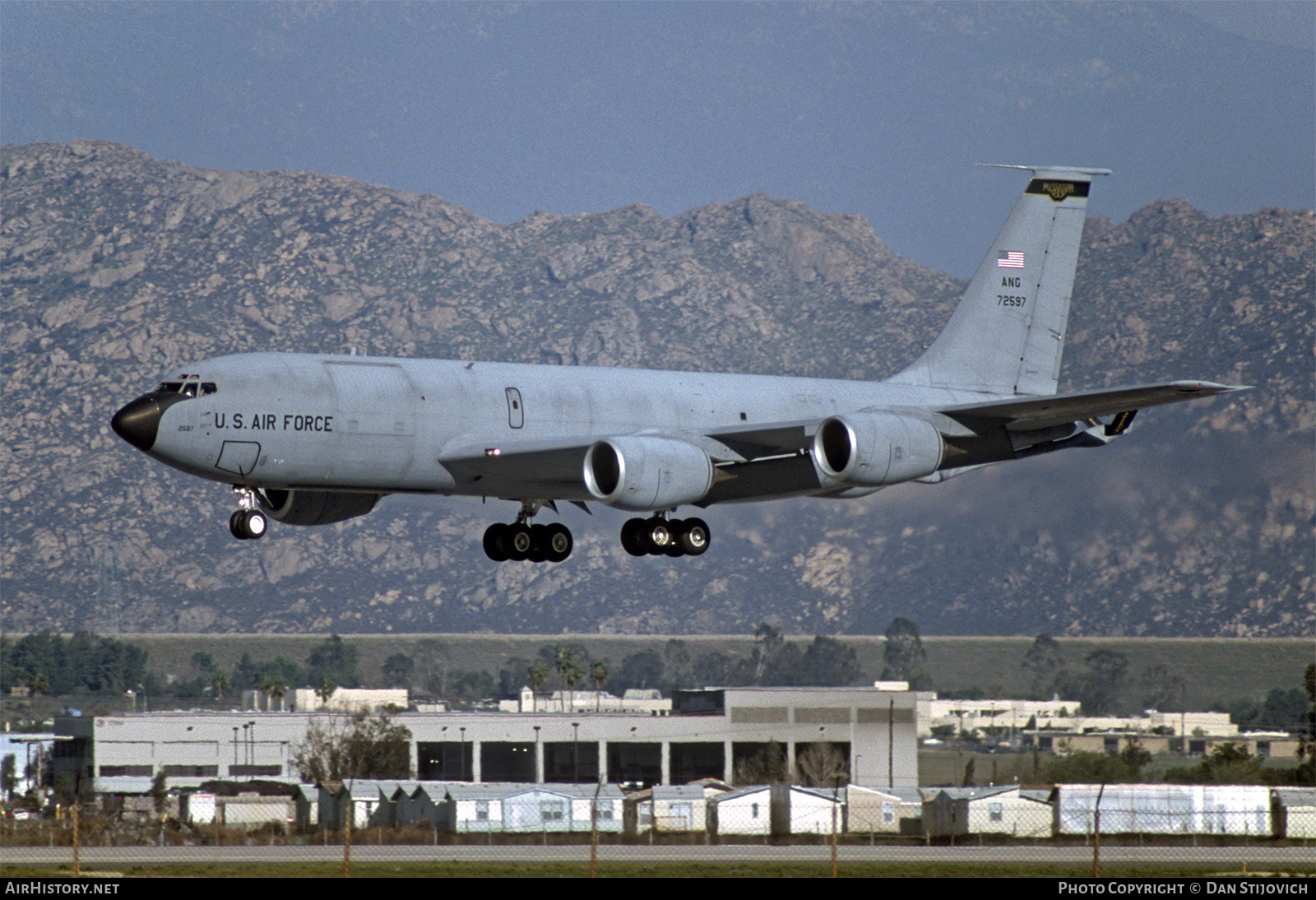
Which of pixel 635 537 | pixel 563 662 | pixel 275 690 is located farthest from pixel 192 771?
pixel 563 662

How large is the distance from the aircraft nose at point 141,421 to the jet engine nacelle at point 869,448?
45.5 feet

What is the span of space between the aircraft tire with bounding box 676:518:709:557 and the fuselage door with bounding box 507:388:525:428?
458 centimetres

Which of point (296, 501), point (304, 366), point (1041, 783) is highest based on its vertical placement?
point (304, 366)

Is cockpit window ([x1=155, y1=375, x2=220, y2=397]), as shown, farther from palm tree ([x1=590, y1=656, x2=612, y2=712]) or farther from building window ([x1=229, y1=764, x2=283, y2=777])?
palm tree ([x1=590, y1=656, x2=612, y2=712])

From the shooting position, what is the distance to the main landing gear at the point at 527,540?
1650 inches

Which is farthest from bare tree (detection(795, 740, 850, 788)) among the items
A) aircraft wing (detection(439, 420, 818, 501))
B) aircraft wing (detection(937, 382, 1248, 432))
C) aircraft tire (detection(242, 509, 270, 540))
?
aircraft tire (detection(242, 509, 270, 540))

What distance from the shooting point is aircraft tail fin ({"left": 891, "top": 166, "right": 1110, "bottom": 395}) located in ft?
158

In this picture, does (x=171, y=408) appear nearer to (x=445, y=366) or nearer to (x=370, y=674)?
(x=445, y=366)

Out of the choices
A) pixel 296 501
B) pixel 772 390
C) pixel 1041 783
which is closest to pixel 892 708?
pixel 1041 783

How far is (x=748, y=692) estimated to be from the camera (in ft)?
288

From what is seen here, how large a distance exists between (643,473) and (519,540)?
5435 mm

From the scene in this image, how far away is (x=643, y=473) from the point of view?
3781 cm

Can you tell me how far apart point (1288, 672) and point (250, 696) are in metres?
85.5

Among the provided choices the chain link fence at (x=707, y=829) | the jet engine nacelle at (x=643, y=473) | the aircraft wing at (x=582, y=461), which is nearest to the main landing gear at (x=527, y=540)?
the aircraft wing at (x=582, y=461)
